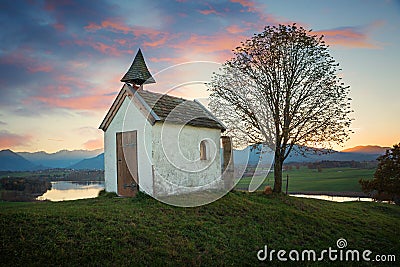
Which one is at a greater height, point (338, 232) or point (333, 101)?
point (333, 101)

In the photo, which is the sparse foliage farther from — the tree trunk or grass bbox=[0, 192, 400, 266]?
the tree trunk

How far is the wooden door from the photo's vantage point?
51.8ft

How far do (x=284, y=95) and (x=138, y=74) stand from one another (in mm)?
9592

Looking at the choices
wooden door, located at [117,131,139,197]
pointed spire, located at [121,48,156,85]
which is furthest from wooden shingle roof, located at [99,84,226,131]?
wooden door, located at [117,131,139,197]

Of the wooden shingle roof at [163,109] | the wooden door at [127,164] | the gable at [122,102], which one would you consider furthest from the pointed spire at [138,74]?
the wooden door at [127,164]

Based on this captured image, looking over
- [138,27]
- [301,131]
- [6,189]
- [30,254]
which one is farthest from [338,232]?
[6,189]

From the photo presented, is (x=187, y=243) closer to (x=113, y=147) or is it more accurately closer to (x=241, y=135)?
(x=113, y=147)

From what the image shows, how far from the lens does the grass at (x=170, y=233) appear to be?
314 inches

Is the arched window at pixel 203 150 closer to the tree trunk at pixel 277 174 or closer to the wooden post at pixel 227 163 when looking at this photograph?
the wooden post at pixel 227 163

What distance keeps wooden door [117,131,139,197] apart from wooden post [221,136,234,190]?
6.29 m

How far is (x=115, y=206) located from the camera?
13.0 m

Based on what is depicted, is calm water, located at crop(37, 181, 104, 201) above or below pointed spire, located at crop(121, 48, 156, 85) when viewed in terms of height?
below

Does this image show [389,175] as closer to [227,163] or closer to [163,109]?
[227,163]

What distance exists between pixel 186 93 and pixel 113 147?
5.29 m
